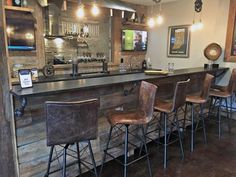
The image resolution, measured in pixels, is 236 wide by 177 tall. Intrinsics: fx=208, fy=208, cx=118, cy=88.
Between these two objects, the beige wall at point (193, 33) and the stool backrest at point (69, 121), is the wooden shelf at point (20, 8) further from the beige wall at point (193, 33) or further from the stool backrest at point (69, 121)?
the beige wall at point (193, 33)

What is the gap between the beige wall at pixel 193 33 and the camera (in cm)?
468

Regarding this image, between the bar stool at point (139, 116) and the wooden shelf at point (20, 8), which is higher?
the wooden shelf at point (20, 8)

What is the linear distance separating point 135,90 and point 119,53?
2887 mm

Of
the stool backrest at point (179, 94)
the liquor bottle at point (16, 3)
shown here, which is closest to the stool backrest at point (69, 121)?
the stool backrest at point (179, 94)

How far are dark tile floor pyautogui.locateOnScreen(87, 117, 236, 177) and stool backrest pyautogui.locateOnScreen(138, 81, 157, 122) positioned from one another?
785 mm

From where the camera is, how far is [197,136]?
3.68m

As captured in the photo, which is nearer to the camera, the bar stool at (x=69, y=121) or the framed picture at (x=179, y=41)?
the bar stool at (x=69, y=121)

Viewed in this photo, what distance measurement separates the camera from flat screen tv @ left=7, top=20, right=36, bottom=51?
3592 millimetres

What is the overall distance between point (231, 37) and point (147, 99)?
3.30 metres

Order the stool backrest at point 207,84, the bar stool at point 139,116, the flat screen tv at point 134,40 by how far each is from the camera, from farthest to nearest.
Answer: the flat screen tv at point 134,40, the stool backrest at point 207,84, the bar stool at point 139,116

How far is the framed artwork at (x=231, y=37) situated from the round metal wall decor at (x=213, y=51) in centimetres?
18

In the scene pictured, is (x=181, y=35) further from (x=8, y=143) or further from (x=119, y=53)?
(x=8, y=143)

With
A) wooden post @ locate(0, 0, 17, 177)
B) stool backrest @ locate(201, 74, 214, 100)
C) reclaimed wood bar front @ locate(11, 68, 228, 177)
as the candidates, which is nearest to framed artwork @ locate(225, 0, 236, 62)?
stool backrest @ locate(201, 74, 214, 100)

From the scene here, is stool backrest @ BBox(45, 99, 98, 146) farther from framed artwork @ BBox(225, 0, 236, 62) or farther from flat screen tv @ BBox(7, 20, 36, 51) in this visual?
framed artwork @ BBox(225, 0, 236, 62)
